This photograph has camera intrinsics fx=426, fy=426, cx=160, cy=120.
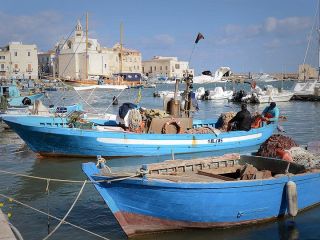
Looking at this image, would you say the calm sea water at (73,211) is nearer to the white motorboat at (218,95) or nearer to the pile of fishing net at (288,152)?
the pile of fishing net at (288,152)

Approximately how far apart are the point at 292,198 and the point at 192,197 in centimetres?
225

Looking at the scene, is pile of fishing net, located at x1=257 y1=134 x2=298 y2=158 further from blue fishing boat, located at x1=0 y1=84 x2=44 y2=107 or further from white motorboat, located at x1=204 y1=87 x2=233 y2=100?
white motorboat, located at x1=204 y1=87 x2=233 y2=100

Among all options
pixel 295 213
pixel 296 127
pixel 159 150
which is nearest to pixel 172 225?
pixel 295 213

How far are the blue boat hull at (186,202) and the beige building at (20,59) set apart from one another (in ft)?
354

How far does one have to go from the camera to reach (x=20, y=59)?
368 feet

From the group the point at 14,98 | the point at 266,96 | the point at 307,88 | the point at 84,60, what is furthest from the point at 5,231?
the point at 84,60

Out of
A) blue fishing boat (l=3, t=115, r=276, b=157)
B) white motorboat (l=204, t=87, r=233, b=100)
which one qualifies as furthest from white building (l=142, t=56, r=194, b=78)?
blue fishing boat (l=3, t=115, r=276, b=157)

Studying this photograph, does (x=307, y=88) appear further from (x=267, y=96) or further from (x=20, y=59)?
(x=20, y=59)

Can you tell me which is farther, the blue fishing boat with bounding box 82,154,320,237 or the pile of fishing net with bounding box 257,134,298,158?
the pile of fishing net with bounding box 257,134,298,158

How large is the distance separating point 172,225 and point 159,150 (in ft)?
25.4

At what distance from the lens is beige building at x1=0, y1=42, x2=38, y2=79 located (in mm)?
110875

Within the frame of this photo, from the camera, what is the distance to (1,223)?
6812 mm

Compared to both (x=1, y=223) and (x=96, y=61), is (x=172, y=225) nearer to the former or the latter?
(x=1, y=223)

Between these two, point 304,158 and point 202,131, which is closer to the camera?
point 304,158
